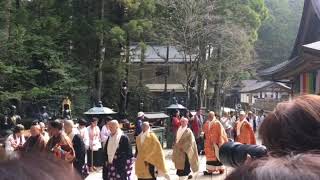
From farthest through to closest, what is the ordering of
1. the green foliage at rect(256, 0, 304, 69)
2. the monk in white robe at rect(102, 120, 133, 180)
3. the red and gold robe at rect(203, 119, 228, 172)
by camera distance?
the green foliage at rect(256, 0, 304, 69), the red and gold robe at rect(203, 119, 228, 172), the monk in white robe at rect(102, 120, 133, 180)

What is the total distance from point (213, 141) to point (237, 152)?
35.4ft

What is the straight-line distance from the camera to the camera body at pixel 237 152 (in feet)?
6.69

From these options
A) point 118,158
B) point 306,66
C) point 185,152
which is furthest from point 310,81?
point 118,158

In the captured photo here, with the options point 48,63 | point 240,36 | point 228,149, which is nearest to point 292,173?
point 228,149

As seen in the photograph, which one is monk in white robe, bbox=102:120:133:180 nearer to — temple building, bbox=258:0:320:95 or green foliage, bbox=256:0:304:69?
temple building, bbox=258:0:320:95

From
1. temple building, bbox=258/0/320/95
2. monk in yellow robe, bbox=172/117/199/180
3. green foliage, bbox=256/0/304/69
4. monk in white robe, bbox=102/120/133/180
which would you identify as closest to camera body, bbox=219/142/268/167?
monk in white robe, bbox=102/120/133/180

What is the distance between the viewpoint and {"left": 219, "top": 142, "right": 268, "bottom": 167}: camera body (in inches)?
80.3

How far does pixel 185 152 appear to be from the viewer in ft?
38.5

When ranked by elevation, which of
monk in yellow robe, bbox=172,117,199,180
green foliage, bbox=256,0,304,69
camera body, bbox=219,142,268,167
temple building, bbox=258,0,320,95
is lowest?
monk in yellow robe, bbox=172,117,199,180

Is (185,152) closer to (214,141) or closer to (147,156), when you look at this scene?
(214,141)

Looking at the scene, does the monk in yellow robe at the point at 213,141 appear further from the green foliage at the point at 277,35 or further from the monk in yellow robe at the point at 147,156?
the green foliage at the point at 277,35

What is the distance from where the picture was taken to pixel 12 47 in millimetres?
21766

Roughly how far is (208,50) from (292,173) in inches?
1185

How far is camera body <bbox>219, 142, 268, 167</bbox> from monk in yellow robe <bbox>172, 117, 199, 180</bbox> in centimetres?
934
